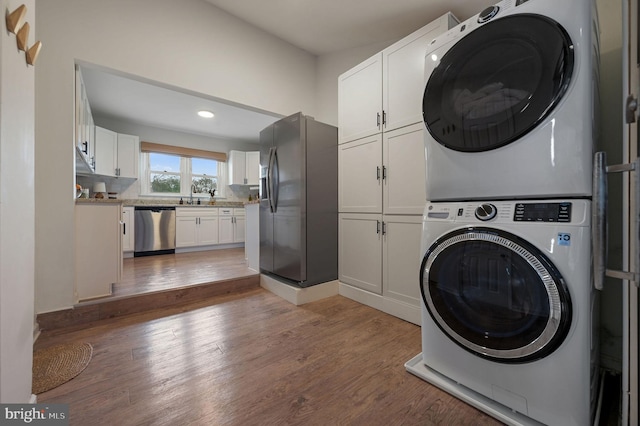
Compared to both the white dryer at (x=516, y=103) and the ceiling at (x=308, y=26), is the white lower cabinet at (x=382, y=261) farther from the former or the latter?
the ceiling at (x=308, y=26)

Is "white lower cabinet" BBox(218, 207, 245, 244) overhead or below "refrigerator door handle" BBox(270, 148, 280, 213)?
below

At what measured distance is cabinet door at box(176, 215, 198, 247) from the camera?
16.2ft

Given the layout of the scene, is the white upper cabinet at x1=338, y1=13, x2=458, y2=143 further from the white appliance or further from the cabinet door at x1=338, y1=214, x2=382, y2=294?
the white appliance

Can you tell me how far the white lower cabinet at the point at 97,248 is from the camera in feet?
6.63

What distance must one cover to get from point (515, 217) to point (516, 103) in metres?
0.46

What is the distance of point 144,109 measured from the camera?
14.0 feet

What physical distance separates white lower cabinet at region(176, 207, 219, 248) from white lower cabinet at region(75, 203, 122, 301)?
2895mm

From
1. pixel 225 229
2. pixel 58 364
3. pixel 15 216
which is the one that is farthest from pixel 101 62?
pixel 225 229

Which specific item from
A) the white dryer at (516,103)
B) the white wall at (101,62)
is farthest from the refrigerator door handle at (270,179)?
the white dryer at (516,103)

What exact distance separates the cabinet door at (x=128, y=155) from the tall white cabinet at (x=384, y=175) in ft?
Answer: 13.8

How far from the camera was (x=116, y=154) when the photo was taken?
177 inches

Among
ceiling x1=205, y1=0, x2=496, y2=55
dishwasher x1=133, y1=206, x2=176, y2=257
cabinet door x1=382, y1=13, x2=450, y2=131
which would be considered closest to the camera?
cabinet door x1=382, y1=13, x2=450, y2=131

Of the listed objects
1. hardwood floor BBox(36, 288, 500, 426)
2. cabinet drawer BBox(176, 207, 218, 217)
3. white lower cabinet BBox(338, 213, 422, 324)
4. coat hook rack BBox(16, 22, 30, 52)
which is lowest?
hardwood floor BBox(36, 288, 500, 426)

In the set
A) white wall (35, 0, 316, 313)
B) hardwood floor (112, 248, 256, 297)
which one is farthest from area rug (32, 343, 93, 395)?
hardwood floor (112, 248, 256, 297)
